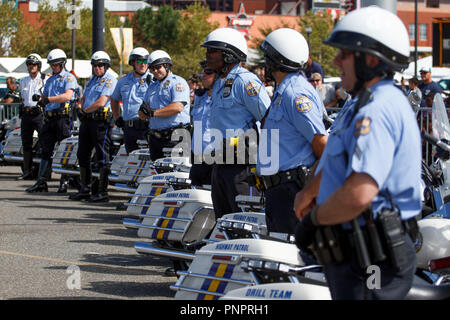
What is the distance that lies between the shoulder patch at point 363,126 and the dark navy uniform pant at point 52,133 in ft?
35.1

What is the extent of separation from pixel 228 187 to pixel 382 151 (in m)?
3.44

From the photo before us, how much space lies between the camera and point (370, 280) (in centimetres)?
328

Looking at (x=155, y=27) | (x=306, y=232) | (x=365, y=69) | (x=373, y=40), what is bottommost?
(x=306, y=232)

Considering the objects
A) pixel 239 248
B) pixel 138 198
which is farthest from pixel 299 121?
pixel 138 198

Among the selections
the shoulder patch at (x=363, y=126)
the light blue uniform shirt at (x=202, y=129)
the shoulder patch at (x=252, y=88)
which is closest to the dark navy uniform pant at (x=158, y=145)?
the light blue uniform shirt at (x=202, y=129)

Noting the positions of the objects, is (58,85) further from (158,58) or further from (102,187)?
(158,58)

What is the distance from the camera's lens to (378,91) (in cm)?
323

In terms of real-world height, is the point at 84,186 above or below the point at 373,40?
below

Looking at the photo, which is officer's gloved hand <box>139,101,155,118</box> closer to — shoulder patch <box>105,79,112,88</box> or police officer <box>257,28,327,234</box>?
shoulder patch <box>105,79,112,88</box>

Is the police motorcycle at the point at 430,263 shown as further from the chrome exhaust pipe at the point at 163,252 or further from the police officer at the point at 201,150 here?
the police officer at the point at 201,150

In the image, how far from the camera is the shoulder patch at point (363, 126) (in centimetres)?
310

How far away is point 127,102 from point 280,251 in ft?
24.7

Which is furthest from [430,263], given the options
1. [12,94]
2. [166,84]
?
[12,94]
